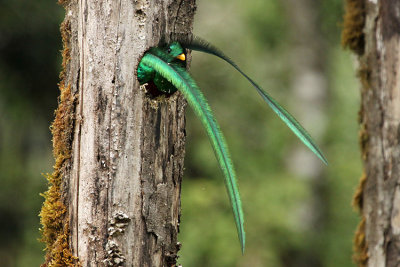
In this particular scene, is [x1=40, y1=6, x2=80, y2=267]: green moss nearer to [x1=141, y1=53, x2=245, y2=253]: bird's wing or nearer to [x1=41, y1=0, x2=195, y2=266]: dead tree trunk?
[x1=41, y1=0, x2=195, y2=266]: dead tree trunk

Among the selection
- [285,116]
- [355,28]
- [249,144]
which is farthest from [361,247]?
[249,144]

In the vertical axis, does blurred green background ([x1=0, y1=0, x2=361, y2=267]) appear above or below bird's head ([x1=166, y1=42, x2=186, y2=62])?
above

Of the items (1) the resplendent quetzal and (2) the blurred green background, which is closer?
(1) the resplendent quetzal

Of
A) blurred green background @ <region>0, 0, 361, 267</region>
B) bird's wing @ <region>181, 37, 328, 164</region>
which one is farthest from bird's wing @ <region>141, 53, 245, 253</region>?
blurred green background @ <region>0, 0, 361, 267</region>

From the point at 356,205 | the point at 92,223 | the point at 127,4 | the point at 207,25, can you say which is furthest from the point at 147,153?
the point at 207,25

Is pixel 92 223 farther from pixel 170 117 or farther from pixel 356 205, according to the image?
pixel 356 205

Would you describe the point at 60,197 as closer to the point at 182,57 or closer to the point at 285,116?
the point at 182,57

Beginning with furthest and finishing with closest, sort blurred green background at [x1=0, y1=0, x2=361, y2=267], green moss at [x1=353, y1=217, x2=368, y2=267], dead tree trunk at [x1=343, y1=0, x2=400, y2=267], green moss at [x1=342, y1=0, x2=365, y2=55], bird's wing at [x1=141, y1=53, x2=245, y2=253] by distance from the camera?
blurred green background at [x1=0, y1=0, x2=361, y2=267] → green moss at [x1=342, y1=0, x2=365, y2=55] → green moss at [x1=353, y1=217, x2=368, y2=267] → dead tree trunk at [x1=343, y1=0, x2=400, y2=267] → bird's wing at [x1=141, y1=53, x2=245, y2=253]
